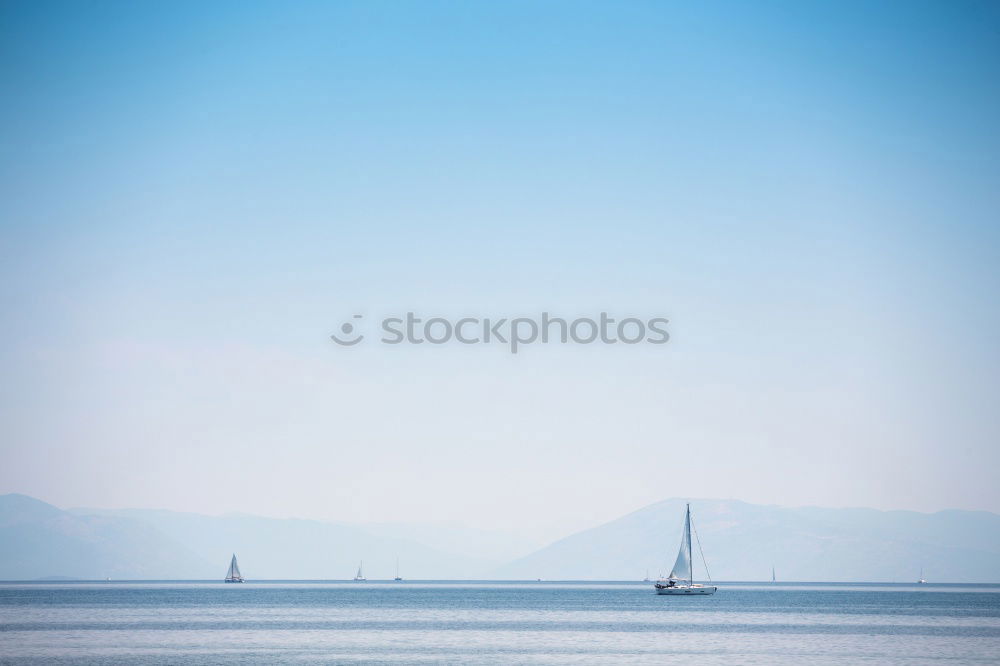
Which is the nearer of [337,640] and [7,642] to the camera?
[7,642]

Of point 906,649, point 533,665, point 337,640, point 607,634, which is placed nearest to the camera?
point 533,665

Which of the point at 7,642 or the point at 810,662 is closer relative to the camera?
the point at 810,662

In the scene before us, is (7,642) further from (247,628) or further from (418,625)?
(418,625)

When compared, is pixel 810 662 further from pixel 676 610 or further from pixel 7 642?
pixel 676 610

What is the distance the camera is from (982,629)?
404 feet

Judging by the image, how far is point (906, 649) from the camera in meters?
94.7

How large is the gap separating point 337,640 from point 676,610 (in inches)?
3294

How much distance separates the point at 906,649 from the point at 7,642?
7639cm

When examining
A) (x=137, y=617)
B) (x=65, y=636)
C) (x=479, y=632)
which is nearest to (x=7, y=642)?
(x=65, y=636)

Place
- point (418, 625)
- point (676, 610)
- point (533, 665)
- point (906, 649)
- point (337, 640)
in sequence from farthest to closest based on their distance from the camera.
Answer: point (676, 610) < point (418, 625) < point (337, 640) < point (906, 649) < point (533, 665)

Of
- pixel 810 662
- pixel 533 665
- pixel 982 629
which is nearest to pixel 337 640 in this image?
pixel 533 665

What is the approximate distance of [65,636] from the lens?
10625 cm

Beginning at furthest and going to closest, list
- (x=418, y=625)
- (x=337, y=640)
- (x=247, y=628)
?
1. (x=418, y=625)
2. (x=247, y=628)
3. (x=337, y=640)

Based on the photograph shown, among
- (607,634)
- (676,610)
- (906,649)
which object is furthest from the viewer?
(676,610)
